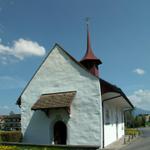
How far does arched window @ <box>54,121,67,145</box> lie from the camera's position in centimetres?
2103

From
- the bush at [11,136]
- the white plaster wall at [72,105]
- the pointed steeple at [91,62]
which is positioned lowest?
the bush at [11,136]

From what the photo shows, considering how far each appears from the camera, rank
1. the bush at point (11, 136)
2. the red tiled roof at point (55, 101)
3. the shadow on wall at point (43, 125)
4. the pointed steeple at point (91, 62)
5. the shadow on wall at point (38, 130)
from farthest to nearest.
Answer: the pointed steeple at point (91, 62)
the bush at point (11, 136)
the shadow on wall at point (38, 130)
the shadow on wall at point (43, 125)
the red tiled roof at point (55, 101)


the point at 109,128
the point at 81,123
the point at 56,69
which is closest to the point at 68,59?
the point at 56,69

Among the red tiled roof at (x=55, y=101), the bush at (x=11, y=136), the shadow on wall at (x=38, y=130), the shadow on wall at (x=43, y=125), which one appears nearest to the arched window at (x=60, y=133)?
the shadow on wall at (x=43, y=125)

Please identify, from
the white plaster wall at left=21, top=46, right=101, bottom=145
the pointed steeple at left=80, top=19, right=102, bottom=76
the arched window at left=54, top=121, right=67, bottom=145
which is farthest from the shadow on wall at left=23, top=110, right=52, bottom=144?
the pointed steeple at left=80, top=19, right=102, bottom=76

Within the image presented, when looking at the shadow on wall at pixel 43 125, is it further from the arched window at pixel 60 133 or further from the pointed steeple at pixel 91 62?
the pointed steeple at pixel 91 62

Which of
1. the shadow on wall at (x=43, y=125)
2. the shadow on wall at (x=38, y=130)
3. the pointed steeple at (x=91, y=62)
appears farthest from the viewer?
the pointed steeple at (x=91, y=62)

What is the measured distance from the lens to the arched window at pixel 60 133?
2103cm

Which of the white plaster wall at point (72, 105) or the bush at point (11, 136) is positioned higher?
the white plaster wall at point (72, 105)

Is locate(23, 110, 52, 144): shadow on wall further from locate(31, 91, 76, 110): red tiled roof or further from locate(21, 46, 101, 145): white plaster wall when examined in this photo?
A: locate(31, 91, 76, 110): red tiled roof

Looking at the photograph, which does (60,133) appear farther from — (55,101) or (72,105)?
(55,101)

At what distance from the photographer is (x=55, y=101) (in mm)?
19828

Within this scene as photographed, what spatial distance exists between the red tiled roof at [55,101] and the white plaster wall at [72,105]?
0.40m

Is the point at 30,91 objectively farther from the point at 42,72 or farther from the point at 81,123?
the point at 81,123
